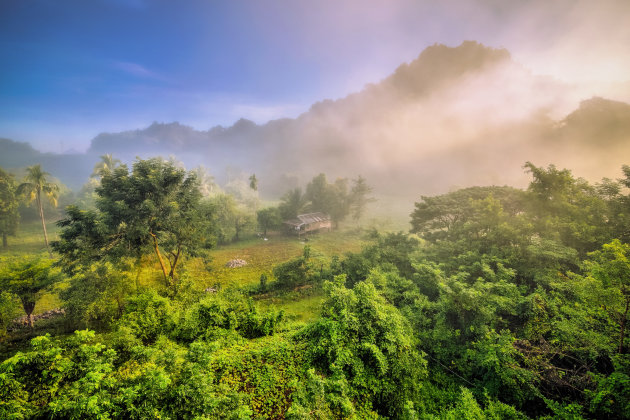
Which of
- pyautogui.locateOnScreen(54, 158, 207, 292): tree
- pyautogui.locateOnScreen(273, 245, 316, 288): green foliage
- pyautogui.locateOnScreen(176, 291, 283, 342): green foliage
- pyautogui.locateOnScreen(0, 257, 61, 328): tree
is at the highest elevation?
pyautogui.locateOnScreen(54, 158, 207, 292): tree

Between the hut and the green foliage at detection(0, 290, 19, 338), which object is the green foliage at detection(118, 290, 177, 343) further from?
the hut

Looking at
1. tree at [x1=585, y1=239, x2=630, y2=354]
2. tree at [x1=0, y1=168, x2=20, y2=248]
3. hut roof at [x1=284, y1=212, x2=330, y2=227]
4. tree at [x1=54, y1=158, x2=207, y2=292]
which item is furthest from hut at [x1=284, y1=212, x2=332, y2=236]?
tree at [x1=0, y1=168, x2=20, y2=248]

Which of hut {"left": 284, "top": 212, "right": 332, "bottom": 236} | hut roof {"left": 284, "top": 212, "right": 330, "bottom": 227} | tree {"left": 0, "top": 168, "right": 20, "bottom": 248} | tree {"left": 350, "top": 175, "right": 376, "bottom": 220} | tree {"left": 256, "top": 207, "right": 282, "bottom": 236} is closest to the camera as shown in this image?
tree {"left": 0, "top": 168, "right": 20, "bottom": 248}

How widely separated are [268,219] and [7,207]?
36.9m

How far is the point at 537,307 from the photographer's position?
11.9 m

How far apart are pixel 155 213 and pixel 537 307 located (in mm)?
26359

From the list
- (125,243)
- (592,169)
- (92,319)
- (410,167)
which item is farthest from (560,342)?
(410,167)

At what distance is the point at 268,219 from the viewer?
134 feet

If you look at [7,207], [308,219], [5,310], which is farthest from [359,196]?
[7,207]

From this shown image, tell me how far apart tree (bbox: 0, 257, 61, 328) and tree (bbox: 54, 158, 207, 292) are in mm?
1416

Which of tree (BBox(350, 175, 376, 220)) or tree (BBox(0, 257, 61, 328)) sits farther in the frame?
tree (BBox(350, 175, 376, 220))

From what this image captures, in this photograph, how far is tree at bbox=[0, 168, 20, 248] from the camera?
31469 mm

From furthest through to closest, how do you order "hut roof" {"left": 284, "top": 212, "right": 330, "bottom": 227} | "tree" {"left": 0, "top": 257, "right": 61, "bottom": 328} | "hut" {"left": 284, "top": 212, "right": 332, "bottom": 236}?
1. "hut roof" {"left": 284, "top": 212, "right": 330, "bottom": 227}
2. "hut" {"left": 284, "top": 212, "right": 332, "bottom": 236}
3. "tree" {"left": 0, "top": 257, "right": 61, "bottom": 328}

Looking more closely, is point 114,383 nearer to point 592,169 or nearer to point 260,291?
point 260,291
